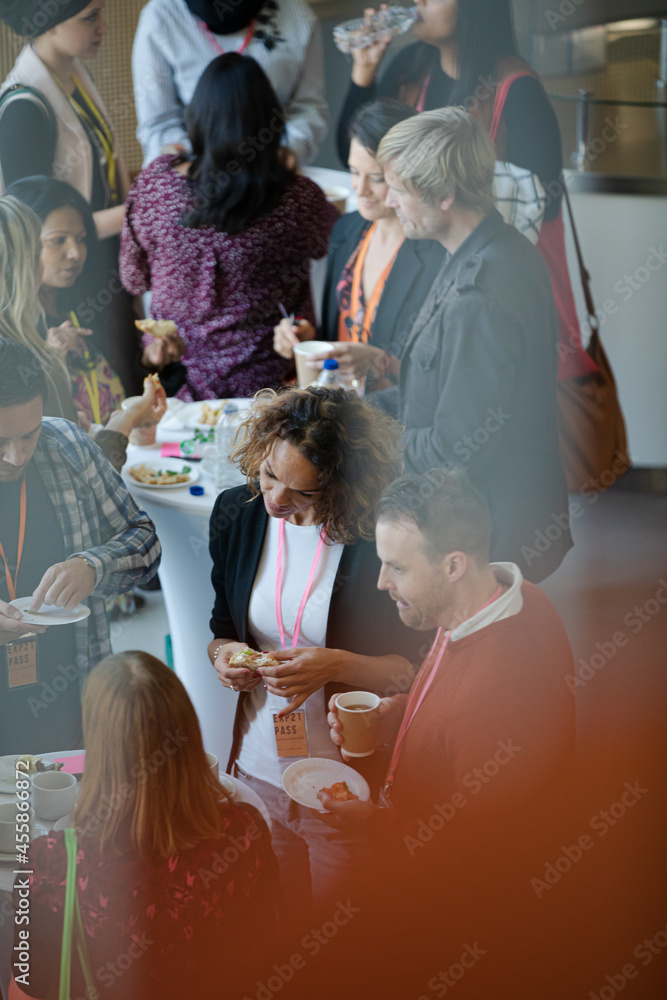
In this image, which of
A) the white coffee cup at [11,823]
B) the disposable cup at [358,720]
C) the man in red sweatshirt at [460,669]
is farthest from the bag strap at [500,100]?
the white coffee cup at [11,823]

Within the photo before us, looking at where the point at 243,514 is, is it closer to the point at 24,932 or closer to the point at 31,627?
the point at 31,627

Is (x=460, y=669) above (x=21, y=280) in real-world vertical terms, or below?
below

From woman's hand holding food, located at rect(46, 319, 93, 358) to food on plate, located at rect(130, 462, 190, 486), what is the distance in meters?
0.19

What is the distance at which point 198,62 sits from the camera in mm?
1271

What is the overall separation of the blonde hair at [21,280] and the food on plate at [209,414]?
242 millimetres

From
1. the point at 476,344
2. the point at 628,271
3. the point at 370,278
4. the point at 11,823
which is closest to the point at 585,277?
the point at 628,271

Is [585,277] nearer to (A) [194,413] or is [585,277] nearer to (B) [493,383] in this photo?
(B) [493,383]

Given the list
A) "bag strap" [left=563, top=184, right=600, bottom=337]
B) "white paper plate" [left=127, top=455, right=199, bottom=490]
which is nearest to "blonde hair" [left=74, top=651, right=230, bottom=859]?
"white paper plate" [left=127, top=455, right=199, bottom=490]

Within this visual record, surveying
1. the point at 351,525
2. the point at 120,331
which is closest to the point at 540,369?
Answer: the point at 351,525

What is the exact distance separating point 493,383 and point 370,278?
26 cm

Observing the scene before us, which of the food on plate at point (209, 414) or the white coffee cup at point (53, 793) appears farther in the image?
the food on plate at point (209, 414)

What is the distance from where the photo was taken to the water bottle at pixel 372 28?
1244 millimetres

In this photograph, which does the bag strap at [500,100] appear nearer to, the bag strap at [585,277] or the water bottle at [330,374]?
the bag strap at [585,277]

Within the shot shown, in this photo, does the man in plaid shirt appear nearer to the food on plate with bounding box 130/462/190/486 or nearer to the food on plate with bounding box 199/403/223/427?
the food on plate with bounding box 130/462/190/486
